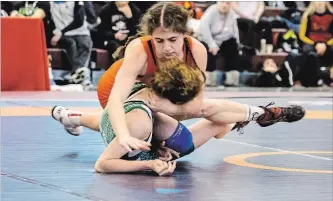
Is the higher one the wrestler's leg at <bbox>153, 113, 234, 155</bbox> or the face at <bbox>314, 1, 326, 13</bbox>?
the wrestler's leg at <bbox>153, 113, 234, 155</bbox>

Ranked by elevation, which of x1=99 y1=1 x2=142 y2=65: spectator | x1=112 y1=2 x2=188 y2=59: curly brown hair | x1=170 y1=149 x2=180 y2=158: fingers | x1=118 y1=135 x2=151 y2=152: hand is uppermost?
x1=112 y1=2 x2=188 y2=59: curly brown hair

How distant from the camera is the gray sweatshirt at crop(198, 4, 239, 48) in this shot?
36.1ft

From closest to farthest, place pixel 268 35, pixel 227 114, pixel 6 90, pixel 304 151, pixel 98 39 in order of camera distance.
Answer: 1. pixel 227 114
2. pixel 304 151
3. pixel 6 90
4. pixel 98 39
5. pixel 268 35

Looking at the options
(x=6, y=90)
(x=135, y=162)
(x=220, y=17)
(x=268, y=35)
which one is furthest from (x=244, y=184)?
(x=268, y=35)

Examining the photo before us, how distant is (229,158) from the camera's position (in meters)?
5.09

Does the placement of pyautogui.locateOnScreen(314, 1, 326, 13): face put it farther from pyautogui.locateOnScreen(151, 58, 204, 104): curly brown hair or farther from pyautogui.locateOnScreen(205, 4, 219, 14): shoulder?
pyautogui.locateOnScreen(151, 58, 204, 104): curly brown hair

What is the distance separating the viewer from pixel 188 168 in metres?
4.67

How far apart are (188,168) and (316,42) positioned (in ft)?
25.0

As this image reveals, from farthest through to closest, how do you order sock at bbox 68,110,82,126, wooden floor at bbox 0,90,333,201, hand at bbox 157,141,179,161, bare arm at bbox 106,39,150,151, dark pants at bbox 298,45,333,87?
dark pants at bbox 298,45,333,87
sock at bbox 68,110,82,126
hand at bbox 157,141,179,161
bare arm at bbox 106,39,150,151
wooden floor at bbox 0,90,333,201

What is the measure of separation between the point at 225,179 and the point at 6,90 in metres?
5.81

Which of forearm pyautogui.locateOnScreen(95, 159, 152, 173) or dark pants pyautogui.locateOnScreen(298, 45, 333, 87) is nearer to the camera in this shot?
forearm pyautogui.locateOnScreen(95, 159, 152, 173)

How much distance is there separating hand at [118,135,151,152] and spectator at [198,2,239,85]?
7065 mm

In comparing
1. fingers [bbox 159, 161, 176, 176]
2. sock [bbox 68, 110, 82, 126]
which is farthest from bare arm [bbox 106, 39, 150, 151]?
sock [bbox 68, 110, 82, 126]

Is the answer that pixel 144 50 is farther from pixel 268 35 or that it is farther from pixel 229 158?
pixel 268 35
